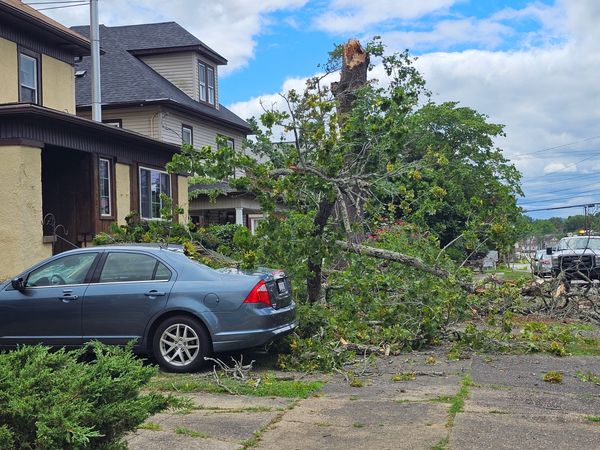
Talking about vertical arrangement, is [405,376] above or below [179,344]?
below

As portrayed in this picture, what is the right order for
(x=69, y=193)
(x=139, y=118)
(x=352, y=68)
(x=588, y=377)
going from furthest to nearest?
1. (x=139, y=118)
2. (x=69, y=193)
3. (x=352, y=68)
4. (x=588, y=377)

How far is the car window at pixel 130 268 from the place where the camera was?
8.72 meters

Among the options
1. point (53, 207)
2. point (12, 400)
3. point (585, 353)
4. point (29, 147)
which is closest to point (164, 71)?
point (53, 207)

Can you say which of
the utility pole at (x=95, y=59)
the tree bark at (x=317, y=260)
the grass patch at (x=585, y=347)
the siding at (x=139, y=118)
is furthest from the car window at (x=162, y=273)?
the siding at (x=139, y=118)

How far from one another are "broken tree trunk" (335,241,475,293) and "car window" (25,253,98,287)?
389 centimetres

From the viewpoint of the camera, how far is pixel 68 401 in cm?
351

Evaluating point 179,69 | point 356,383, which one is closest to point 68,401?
point 356,383

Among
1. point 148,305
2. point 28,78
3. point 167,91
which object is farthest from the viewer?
point 167,91

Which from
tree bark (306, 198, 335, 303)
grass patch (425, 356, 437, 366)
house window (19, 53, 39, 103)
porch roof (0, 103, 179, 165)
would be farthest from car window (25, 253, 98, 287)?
house window (19, 53, 39, 103)

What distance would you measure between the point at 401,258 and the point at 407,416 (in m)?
5.24

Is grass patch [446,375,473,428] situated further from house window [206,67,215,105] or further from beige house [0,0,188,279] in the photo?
house window [206,67,215,105]

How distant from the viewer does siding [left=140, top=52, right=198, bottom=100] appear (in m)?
30.7

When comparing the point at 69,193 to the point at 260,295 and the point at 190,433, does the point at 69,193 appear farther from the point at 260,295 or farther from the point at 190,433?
the point at 190,433

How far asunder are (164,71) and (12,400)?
28.9 meters
